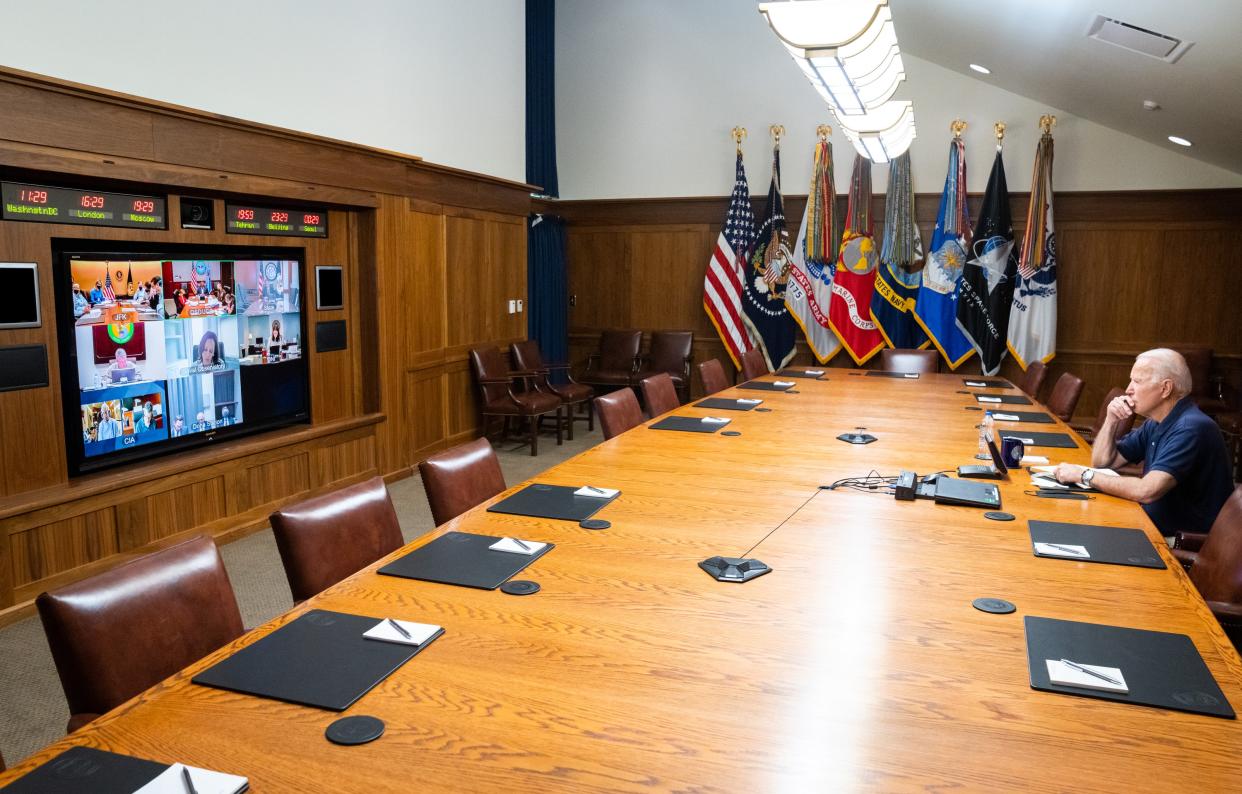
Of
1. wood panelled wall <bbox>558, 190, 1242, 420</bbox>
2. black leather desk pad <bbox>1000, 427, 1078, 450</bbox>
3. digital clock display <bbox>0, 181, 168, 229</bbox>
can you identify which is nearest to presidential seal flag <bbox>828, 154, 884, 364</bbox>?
wood panelled wall <bbox>558, 190, 1242, 420</bbox>

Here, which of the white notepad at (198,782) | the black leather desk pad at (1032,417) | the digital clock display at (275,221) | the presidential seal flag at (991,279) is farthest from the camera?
the presidential seal flag at (991,279)

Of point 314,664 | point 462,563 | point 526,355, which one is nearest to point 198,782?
point 314,664

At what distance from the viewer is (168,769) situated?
1.30 meters

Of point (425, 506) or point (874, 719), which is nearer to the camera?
point (874, 719)

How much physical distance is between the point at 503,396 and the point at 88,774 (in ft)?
20.1

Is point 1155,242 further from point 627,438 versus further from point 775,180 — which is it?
point 627,438

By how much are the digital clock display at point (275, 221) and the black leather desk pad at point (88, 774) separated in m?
4.04

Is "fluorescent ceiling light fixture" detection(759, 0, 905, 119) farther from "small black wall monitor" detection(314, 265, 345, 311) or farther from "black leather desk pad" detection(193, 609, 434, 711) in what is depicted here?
"small black wall monitor" detection(314, 265, 345, 311)

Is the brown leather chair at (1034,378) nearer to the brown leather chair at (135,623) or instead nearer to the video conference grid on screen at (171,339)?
the video conference grid on screen at (171,339)

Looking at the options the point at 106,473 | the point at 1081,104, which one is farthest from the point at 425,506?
the point at 1081,104

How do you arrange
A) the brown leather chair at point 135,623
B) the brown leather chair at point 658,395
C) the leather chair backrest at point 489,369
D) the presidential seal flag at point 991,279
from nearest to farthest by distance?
1. the brown leather chair at point 135,623
2. the brown leather chair at point 658,395
3. the leather chair backrest at point 489,369
4. the presidential seal flag at point 991,279

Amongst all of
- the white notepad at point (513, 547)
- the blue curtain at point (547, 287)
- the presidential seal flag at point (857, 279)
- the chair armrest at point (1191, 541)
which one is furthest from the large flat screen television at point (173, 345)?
the presidential seal flag at point (857, 279)

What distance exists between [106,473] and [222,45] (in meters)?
2.26

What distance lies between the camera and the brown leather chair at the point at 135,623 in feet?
5.72
